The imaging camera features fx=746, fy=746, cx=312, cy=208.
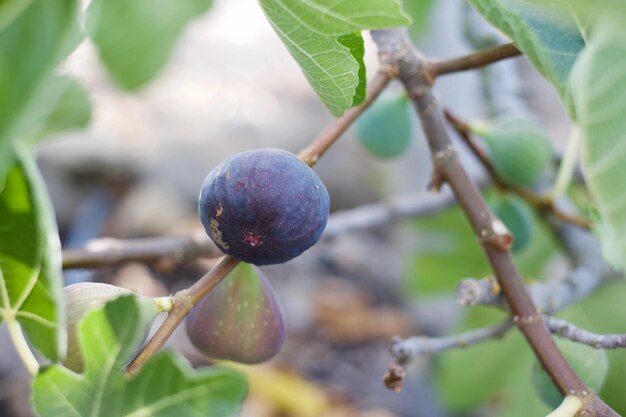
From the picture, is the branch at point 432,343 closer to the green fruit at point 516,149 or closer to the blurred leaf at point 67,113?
the green fruit at point 516,149

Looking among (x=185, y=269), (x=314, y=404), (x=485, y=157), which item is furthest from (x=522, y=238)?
(x=185, y=269)

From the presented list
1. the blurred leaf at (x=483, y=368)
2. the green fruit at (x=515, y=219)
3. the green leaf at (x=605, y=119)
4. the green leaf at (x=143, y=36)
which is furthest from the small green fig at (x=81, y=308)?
the blurred leaf at (x=483, y=368)

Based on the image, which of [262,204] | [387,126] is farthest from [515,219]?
[262,204]

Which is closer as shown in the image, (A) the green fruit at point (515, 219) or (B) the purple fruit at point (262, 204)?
(B) the purple fruit at point (262, 204)

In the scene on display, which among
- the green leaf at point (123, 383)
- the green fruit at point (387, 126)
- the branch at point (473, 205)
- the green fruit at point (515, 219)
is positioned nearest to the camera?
the green leaf at point (123, 383)

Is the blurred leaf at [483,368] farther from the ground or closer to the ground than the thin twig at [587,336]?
closer to the ground

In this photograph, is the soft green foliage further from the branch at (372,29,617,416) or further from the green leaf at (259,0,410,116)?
the green leaf at (259,0,410,116)

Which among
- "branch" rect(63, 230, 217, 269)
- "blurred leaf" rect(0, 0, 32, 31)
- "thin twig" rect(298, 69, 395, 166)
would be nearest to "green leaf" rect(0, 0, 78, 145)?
"blurred leaf" rect(0, 0, 32, 31)
